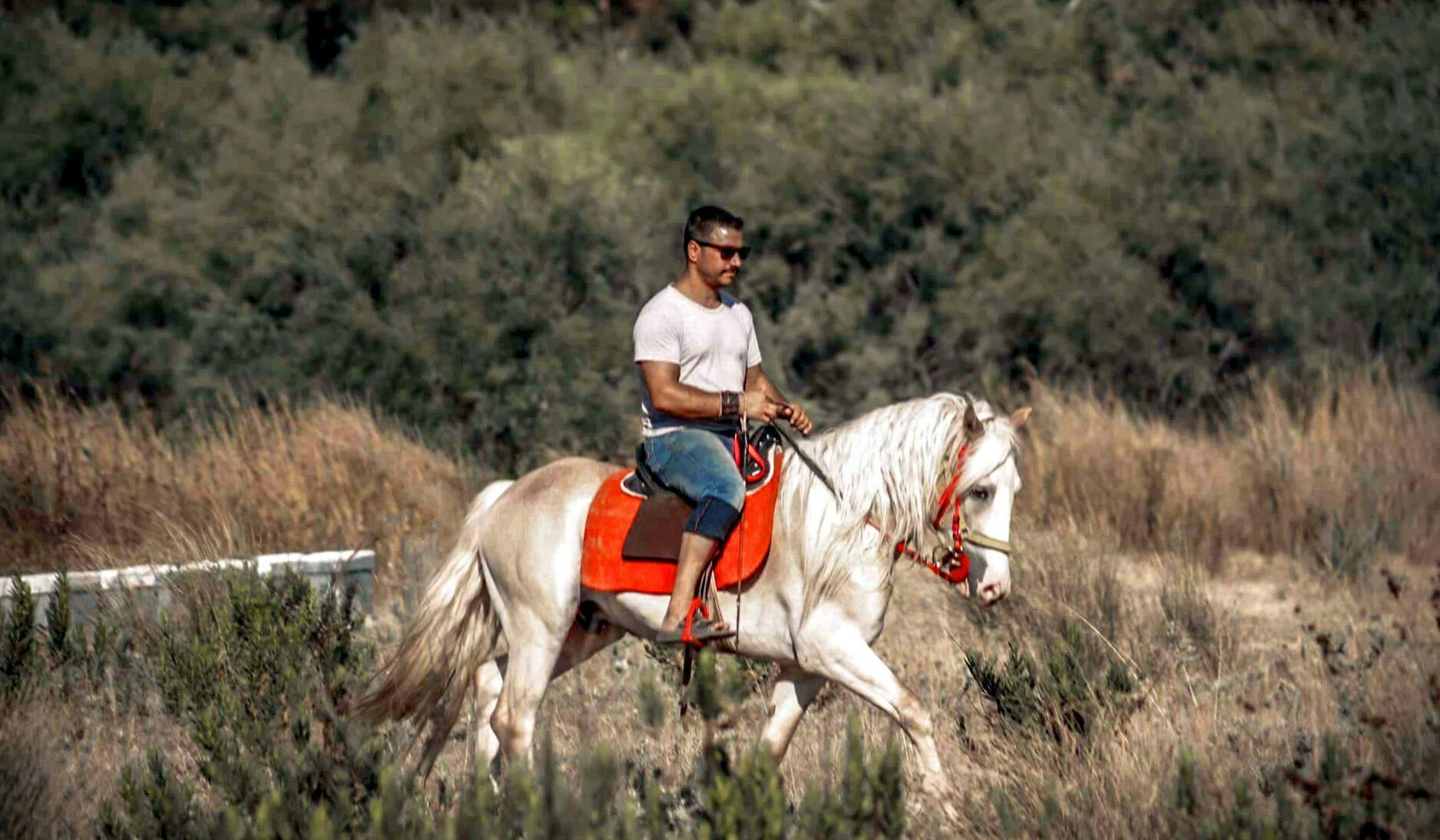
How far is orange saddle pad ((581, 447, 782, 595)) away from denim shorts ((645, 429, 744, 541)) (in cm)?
11

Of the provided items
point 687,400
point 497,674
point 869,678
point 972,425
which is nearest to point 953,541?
point 972,425

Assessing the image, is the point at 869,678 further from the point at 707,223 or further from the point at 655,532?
the point at 707,223

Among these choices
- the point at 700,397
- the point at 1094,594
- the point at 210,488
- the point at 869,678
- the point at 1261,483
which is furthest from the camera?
A: the point at 1261,483

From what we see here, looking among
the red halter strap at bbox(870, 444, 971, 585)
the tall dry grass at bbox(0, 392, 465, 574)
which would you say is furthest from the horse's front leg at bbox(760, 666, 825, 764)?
the tall dry grass at bbox(0, 392, 465, 574)

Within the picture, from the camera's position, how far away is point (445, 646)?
23.0 ft

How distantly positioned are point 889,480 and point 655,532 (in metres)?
0.90

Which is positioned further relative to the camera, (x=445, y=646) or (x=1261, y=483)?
(x=1261, y=483)

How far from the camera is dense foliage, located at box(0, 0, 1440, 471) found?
17.5 meters

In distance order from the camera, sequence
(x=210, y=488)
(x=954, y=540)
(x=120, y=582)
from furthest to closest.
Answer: (x=210, y=488), (x=120, y=582), (x=954, y=540)

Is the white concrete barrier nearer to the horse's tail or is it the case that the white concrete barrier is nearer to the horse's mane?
the horse's tail

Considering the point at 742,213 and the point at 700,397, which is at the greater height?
the point at 700,397

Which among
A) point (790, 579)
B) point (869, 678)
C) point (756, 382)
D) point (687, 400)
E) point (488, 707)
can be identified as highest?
point (687, 400)

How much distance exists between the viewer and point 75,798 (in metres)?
6.14

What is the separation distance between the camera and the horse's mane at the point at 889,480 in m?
6.41
